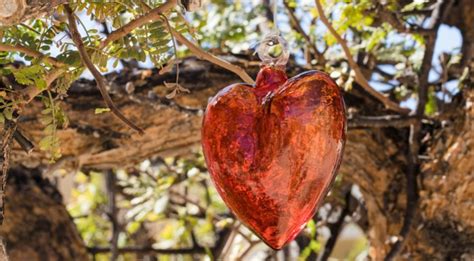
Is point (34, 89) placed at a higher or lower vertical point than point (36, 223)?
higher

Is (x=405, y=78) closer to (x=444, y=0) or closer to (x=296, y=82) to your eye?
(x=444, y=0)

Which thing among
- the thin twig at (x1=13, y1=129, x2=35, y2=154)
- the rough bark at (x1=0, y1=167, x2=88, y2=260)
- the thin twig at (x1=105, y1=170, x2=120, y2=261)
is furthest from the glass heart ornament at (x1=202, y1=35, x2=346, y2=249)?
the thin twig at (x1=105, y1=170, x2=120, y2=261)

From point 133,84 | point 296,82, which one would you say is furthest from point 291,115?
point 133,84

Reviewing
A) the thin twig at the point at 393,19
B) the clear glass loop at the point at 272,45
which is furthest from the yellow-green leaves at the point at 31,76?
the thin twig at the point at 393,19

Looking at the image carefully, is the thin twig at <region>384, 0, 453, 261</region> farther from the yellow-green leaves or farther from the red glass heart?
the yellow-green leaves

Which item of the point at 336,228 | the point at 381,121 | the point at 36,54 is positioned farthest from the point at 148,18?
the point at 336,228

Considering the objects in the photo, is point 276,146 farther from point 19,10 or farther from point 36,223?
point 36,223
